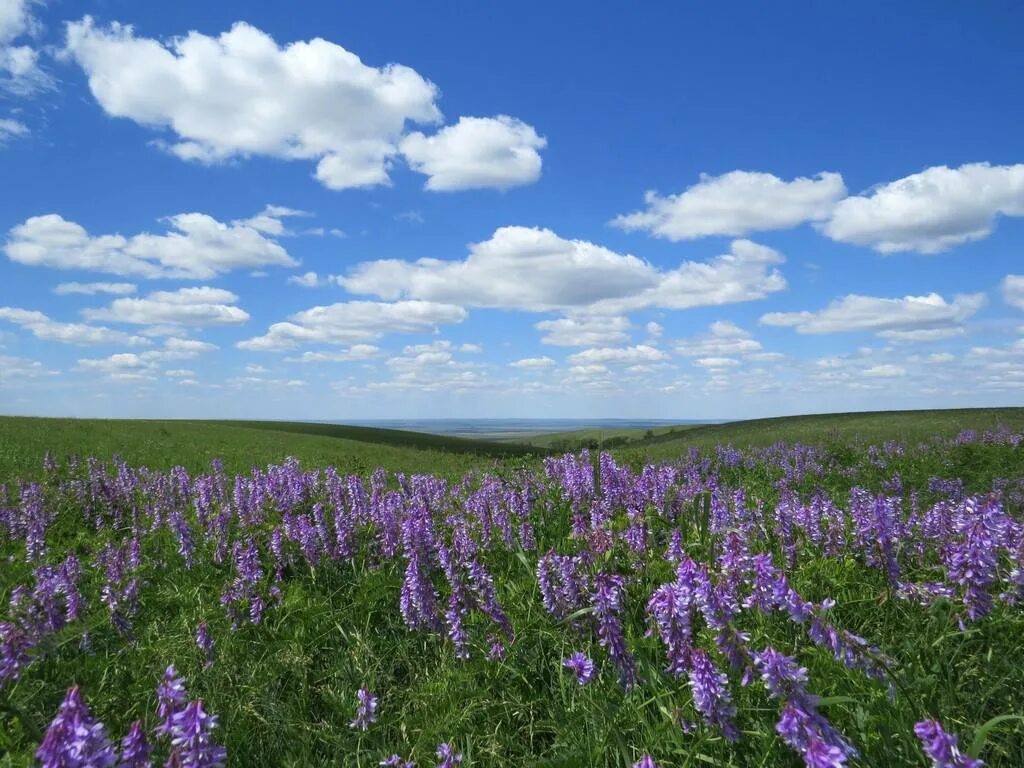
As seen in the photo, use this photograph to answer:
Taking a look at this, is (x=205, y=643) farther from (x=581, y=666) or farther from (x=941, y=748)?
(x=941, y=748)

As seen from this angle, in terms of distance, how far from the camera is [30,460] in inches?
683

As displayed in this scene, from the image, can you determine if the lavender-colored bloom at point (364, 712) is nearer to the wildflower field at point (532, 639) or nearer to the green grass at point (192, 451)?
the wildflower field at point (532, 639)

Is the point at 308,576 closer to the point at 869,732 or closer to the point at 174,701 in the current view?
the point at 174,701

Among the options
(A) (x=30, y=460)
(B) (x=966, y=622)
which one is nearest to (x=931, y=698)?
(B) (x=966, y=622)

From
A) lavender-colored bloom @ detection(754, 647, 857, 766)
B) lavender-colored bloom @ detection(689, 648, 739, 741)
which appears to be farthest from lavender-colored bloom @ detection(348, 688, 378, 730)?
lavender-colored bloom @ detection(754, 647, 857, 766)

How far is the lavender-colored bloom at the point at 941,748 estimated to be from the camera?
8.03ft

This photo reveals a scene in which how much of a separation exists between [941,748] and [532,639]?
11.7 feet

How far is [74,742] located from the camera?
2518 mm

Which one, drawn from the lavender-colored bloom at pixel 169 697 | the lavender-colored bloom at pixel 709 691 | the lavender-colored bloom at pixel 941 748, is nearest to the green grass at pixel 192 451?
the lavender-colored bloom at pixel 169 697

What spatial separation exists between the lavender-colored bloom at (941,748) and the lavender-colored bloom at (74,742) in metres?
3.21

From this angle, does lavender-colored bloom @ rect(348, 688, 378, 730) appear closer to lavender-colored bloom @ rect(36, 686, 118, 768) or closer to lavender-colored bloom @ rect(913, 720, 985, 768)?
lavender-colored bloom @ rect(36, 686, 118, 768)

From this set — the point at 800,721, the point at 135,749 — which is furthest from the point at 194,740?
the point at 800,721

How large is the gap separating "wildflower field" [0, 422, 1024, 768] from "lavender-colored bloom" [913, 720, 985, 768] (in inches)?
0.6

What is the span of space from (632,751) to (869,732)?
139 cm
